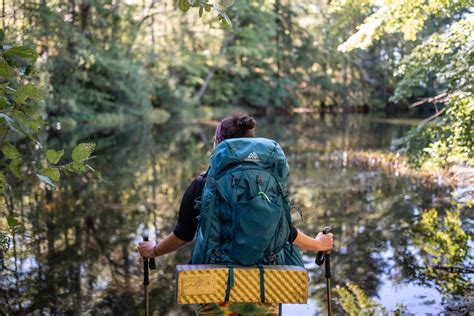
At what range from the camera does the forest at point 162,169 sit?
5559 mm

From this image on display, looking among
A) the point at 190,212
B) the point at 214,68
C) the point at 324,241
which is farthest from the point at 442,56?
the point at 214,68

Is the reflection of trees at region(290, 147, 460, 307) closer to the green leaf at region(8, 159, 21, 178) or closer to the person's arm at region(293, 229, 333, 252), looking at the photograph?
the person's arm at region(293, 229, 333, 252)

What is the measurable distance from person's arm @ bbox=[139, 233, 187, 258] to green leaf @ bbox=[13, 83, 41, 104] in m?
1.08

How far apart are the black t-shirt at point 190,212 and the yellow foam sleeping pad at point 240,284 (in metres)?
0.25

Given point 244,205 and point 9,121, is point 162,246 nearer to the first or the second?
point 244,205

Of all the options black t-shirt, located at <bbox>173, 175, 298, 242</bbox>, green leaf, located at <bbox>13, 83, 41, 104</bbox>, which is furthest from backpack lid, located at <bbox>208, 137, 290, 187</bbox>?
green leaf, located at <bbox>13, 83, 41, 104</bbox>

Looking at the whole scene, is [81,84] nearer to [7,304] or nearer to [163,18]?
[163,18]

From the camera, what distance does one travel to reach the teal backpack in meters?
2.63

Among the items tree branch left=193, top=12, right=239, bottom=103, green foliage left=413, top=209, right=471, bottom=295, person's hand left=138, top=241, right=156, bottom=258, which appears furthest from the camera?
tree branch left=193, top=12, right=239, bottom=103

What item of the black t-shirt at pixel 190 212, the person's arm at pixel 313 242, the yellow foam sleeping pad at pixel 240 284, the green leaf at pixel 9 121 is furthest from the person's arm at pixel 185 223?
the green leaf at pixel 9 121

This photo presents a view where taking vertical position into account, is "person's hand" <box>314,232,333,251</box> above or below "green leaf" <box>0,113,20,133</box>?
below

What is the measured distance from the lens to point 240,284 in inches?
106

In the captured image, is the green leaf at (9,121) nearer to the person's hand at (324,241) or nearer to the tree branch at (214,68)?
the person's hand at (324,241)

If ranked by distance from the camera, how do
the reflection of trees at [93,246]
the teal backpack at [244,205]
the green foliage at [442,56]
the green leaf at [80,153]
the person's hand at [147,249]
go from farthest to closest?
1. the green foliage at [442,56]
2. the reflection of trees at [93,246]
3. the person's hand at [147,249]
4. the teal backpack at [244,205]
5. the green leaf at [80,153]
